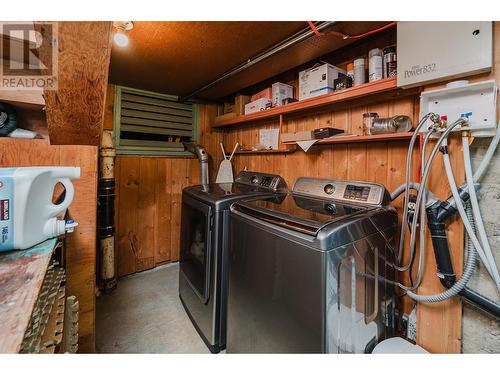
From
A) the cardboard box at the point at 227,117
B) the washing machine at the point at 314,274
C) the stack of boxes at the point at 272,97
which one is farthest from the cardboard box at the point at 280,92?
the washing machine at the point at 314,274

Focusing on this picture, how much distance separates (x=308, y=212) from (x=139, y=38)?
1.52 m

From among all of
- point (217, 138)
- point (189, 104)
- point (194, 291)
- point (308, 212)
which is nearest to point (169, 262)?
point (194, 291)

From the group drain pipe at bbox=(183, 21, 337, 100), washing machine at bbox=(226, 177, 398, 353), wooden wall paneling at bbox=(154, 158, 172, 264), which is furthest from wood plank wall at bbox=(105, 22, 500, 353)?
drain pipe at bbox=(183, 21, 337, 100)

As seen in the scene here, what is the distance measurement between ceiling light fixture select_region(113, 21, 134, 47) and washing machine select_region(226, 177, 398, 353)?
1214 millimetres

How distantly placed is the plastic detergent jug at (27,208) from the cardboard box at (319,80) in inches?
60.9

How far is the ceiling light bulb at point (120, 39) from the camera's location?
59.6 inches

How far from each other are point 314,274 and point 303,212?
0.35 meters

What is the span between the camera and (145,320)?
1.99m

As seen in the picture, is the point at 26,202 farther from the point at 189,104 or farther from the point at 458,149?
the point at 189,104

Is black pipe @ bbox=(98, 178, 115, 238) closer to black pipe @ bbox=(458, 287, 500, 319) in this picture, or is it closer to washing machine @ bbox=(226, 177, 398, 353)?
washing machine @ bbox=(226, 177, 398, 353)

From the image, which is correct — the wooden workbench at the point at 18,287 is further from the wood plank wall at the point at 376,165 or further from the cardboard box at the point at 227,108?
the cardboard box at the point at 227,108

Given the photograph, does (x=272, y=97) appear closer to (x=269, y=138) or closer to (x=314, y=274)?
(x=269, y=138)
